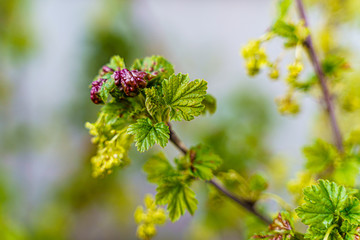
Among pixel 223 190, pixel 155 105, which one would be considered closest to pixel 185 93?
pixel 155 105

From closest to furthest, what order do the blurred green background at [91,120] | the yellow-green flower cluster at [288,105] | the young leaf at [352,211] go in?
the young leaf at [352,211] < the yellow-green flower cluster at [288,105] < the blurred green background at [91,120]

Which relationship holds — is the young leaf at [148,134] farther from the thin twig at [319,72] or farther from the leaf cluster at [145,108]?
the thin twig at [319,72]

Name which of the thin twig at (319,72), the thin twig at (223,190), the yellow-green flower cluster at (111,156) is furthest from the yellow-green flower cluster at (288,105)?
the yellow-green flower cluster at (111,156)

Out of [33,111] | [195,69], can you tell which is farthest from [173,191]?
[33,111]

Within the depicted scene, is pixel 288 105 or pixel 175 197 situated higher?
pixel 288 105

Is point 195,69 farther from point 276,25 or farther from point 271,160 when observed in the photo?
point 276,25

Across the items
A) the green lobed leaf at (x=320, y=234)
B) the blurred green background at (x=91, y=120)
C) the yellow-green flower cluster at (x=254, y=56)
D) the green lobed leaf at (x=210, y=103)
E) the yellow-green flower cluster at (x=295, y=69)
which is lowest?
the green lobed leaf at (x=320, y=234)

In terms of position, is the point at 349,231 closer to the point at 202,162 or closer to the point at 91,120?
the point at 202,162

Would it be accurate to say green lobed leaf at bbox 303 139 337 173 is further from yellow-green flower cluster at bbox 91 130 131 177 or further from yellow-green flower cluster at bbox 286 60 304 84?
yellow-green flower cluster at bbox 91 130 131 177
